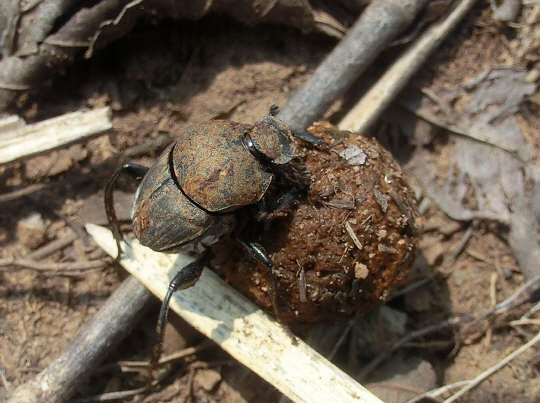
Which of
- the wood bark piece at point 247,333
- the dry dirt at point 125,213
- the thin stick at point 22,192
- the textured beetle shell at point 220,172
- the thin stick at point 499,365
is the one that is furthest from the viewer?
the thin stick at point 22,192

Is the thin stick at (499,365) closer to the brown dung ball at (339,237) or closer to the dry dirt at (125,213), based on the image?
the dry dirt at (125,213)

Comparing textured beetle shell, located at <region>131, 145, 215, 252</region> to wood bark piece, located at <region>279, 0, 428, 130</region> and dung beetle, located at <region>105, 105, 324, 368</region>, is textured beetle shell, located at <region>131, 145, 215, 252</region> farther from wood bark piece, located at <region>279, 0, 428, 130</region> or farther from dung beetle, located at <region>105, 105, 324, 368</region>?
wood bark piece, located at <region>279, 0, 428, 130</region>

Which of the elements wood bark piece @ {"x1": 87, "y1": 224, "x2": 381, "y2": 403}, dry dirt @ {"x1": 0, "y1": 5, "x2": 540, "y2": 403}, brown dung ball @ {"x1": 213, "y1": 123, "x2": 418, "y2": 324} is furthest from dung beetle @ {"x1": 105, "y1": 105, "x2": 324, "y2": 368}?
dry dirt @ {"x1": 0, "y1": 5, "x2": 540, "y2": 403}

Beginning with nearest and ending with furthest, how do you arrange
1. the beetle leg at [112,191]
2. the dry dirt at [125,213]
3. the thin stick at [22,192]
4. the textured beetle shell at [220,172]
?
1. the textured beetle shell at [220,172]
2. the beetle leg at [112,191]
3. the dry dirt at [125,213]
4. the thin stick at [22,192]

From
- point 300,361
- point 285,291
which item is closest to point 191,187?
point 285,291

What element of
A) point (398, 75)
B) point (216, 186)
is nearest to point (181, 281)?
point (216, 186)

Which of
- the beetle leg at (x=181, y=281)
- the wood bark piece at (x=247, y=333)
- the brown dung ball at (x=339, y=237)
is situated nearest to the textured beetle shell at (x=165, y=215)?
the beetle leg at (x=181, y=281)
